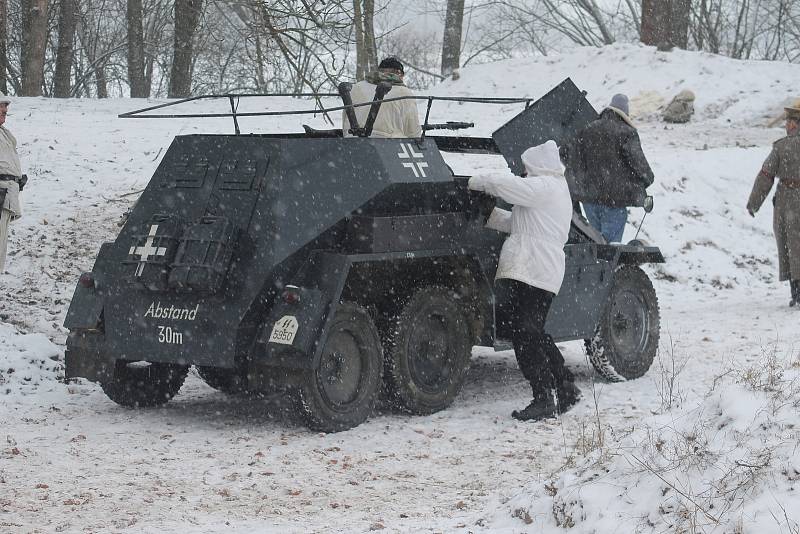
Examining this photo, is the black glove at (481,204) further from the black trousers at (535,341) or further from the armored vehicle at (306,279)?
the black trousers at (535,341)

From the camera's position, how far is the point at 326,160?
7.82 metres

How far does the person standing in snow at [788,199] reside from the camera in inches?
496

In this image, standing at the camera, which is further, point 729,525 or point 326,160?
point 326,160

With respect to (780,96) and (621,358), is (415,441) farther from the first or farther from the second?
(780,96)

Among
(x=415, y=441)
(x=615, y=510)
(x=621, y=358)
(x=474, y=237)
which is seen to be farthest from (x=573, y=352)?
(x=615, y=510)

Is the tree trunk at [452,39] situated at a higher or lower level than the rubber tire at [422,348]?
higher

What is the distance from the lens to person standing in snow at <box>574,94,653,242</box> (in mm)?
12023

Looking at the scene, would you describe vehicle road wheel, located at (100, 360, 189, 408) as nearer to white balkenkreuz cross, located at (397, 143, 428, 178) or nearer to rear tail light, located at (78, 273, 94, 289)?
rear tail light, located at (78, 273, 94, 289)

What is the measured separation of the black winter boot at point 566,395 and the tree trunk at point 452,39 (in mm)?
19228

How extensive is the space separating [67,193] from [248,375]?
24.1 feet

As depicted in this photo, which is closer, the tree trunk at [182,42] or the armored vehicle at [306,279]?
the armored vehicle at [306,279]

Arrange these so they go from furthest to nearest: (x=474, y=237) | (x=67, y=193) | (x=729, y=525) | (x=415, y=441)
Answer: (x=67, y=193) → (x=474, y=237) → (x=415, y=441) → (x=729, y=525)

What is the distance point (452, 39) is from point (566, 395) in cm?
1992

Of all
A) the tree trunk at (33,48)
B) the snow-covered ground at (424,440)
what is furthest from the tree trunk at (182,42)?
the snow-covered ground at (424,440)
